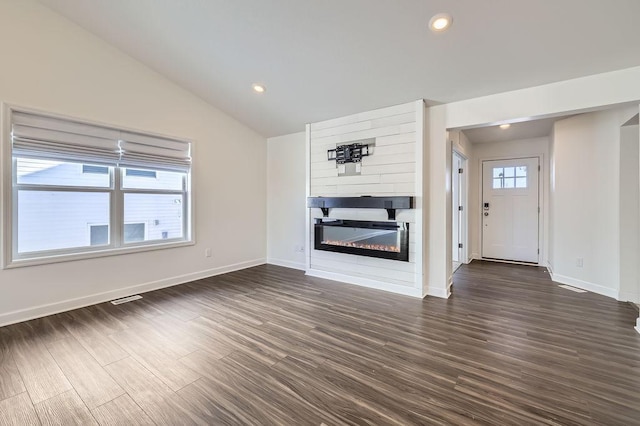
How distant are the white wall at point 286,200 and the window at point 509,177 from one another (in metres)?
3.90

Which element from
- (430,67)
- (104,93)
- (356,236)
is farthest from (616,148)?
(104,93)

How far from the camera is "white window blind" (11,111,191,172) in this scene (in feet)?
9.03

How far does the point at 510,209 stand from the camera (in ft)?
17.5

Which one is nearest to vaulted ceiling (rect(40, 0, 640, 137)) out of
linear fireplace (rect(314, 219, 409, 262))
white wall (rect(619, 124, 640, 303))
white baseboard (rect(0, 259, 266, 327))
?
white wall (rect(619, 124, 640, 303))

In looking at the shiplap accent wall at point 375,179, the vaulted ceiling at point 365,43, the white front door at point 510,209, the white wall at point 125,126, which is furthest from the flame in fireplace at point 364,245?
the white front door at point 510,209

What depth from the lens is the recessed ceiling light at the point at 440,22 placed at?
7.25ft

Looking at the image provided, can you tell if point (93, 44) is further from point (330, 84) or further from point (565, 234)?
point (565, 234)

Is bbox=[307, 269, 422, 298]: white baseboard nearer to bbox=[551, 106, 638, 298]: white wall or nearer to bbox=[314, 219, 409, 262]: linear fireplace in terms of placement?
bbox=[314, 219, 409, 262]: linear fireplace

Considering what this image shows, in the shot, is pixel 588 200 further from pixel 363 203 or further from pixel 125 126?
pixel 125 126

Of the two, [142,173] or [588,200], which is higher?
[142,173]

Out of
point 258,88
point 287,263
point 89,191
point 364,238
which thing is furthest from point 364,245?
point 89,191

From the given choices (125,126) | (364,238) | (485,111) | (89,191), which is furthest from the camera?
(364,238)

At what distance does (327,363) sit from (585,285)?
389 cm

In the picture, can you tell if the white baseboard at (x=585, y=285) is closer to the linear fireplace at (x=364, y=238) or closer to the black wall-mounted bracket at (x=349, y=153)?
the linear fireplace at (x=364, y=238)
